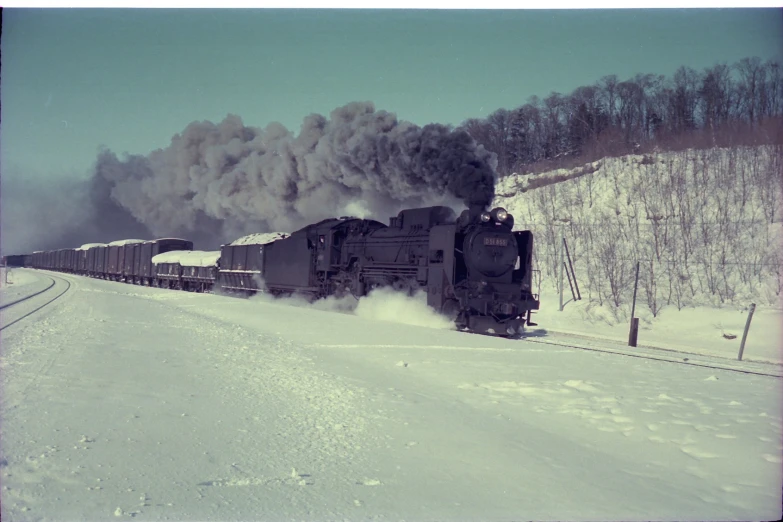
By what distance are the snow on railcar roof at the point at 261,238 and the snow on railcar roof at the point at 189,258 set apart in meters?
4.55

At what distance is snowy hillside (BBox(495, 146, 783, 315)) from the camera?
22.2m

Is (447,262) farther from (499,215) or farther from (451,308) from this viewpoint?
(499,215)

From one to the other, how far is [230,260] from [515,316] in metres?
19.4

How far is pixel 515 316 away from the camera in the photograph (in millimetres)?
15891

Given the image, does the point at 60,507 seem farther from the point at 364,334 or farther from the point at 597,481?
the point at 364,334

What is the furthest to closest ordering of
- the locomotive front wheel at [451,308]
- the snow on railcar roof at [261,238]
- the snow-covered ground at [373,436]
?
the snow on railcar roof at [261,238], the locomotive front wheel at [451,308], the snow-covered ground at [373,436]

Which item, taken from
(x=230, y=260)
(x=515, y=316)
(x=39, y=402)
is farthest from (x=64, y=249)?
(x=39, y=402)

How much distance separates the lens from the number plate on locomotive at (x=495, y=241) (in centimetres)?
1567

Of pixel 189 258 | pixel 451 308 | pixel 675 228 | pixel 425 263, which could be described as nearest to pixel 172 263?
pixel 189 258

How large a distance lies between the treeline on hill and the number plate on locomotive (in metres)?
5.88

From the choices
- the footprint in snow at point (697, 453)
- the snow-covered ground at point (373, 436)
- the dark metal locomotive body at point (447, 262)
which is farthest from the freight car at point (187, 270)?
the footprint in snow at point (697, 453)

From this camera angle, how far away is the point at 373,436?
5.52 metres

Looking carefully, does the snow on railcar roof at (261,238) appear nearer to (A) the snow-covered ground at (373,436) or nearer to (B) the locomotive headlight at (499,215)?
(B) the locomotive headlight at (499,215)

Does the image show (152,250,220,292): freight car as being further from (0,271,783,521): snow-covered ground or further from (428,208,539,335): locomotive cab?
(0,271,783,521): snow-covered ground
